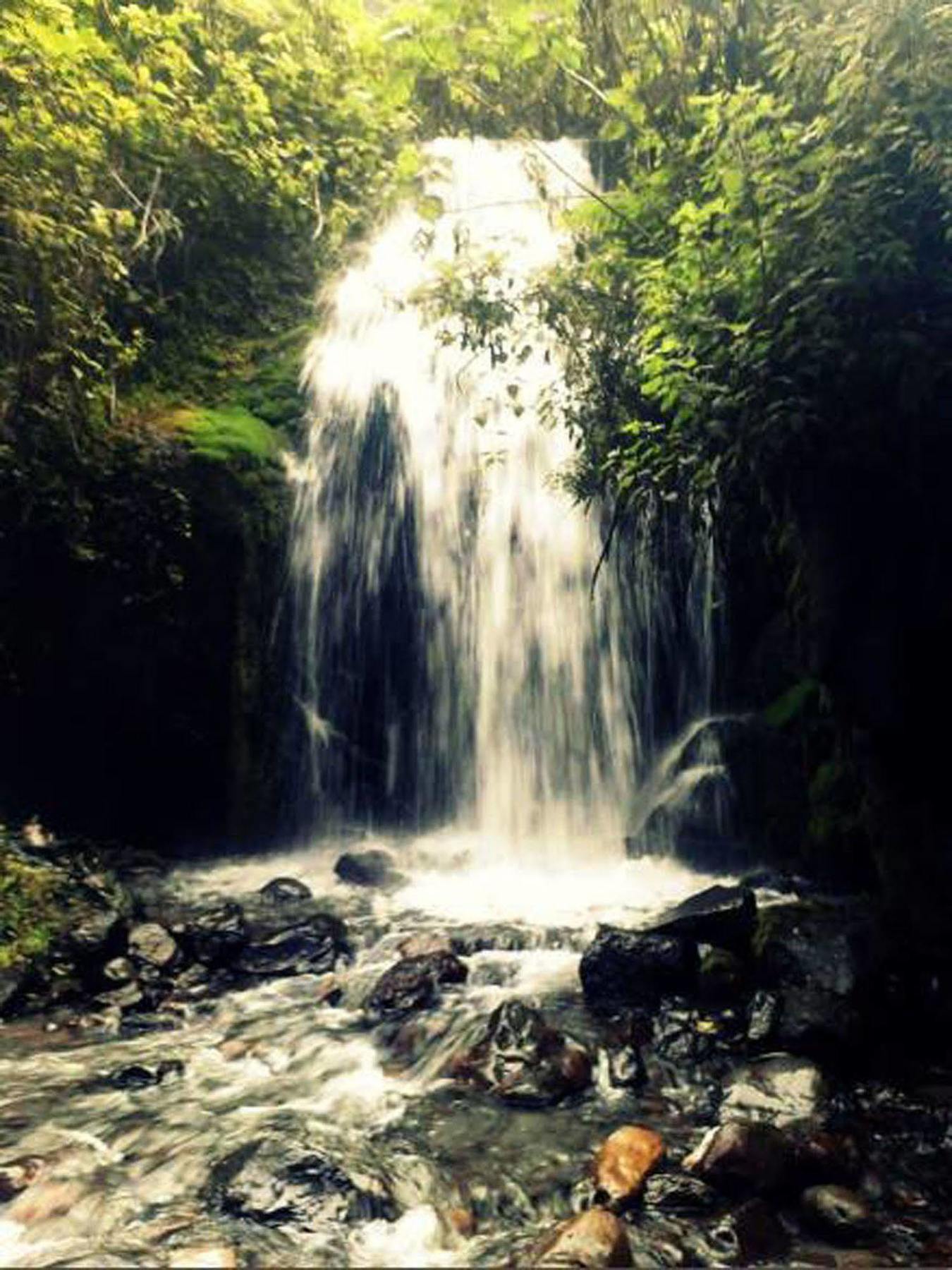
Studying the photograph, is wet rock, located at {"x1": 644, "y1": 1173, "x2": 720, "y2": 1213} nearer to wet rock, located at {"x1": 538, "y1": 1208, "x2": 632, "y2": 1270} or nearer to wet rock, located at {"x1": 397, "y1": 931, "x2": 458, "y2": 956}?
wet rock, located at {"x1": 538, "y1": 1208, "x2": 632, "y2": 1270}

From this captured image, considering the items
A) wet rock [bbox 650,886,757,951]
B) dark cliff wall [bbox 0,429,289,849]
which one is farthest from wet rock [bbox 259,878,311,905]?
wet rock [bbox 650,886,757,951]

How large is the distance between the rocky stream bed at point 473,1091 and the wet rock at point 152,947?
0.03m

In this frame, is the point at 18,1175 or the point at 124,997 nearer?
the point at 18,1175

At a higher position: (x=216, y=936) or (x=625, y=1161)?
(x=216, y=936)

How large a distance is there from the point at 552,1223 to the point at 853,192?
6.17m

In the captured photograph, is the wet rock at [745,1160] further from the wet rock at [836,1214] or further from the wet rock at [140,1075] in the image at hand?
the wet rock at [140,1075]

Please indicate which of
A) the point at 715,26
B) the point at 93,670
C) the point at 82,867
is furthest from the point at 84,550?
the point at 715,26

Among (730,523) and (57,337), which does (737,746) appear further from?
(57,337)

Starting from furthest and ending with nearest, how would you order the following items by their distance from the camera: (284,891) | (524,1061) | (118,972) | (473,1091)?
1. (284,891)
2. (118,972)
3. (524,1061)
4. (473,1091)

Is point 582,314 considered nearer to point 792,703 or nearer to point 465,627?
point 792,703

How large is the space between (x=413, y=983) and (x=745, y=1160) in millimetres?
3179

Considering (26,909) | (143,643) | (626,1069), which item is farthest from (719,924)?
(143,643)

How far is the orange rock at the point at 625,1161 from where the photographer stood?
4.36m

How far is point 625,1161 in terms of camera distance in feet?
14.9
